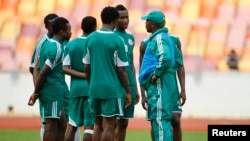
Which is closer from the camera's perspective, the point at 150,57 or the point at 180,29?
the point at 150,57

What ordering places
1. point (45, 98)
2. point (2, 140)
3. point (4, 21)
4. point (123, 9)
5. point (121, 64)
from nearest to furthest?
point (121, 64) → point (45, 98) → point (123, 9) → point (2, 140) → point (4, 21)

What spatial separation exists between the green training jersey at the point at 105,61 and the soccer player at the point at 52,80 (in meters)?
1.05

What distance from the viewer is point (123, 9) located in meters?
15.5

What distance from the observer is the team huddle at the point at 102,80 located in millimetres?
13461

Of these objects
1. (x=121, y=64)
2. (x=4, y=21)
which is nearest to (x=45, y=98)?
(x=121, y=64)

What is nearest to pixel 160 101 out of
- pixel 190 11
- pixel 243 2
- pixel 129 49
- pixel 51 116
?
pixel 51 116

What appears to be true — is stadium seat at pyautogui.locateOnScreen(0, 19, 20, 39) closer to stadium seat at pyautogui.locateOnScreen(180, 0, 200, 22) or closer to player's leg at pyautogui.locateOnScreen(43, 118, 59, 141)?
stadium seat at pyautogui.locateOnScreen(180, 0, 200, 22)

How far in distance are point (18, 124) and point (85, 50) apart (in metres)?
11.1

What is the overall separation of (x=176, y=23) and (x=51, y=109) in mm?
20126

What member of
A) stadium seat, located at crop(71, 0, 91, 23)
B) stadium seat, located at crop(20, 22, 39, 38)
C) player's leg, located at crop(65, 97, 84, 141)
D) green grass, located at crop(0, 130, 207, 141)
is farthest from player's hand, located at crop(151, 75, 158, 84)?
stadium seat, located at crop(71, 0, 91, 23)

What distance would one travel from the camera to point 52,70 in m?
14.6

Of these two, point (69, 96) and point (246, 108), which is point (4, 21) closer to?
point (246, 108)

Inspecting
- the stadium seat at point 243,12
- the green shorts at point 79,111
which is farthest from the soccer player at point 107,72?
the stadium seat at point 243,12

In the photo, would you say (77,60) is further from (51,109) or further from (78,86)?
(51,109)
